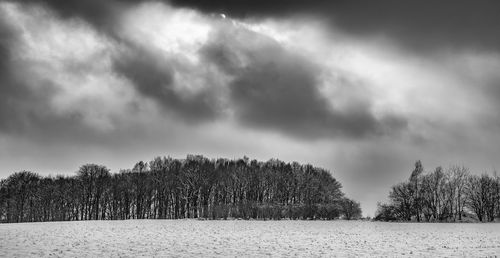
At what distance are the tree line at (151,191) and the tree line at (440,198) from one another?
9571 mm

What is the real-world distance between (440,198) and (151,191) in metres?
72.8

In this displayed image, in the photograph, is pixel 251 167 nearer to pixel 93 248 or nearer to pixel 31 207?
pixel 31 207

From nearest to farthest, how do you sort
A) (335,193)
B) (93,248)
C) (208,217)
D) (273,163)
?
(93,248), (208,217), (335,193), (273,163)

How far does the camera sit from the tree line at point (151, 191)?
103312 millimetres

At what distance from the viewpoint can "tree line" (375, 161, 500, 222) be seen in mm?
89688

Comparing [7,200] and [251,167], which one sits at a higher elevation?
[251,167]

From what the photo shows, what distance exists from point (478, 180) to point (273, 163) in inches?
2406

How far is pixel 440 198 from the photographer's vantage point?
9238 cm

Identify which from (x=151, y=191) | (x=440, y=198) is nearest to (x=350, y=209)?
(x=440, y=198)

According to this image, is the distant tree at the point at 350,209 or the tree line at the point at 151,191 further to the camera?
the tree line at the point at 151,191

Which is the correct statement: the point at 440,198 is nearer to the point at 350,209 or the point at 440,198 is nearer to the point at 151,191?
the point at 350,209

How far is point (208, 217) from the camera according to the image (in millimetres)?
84750

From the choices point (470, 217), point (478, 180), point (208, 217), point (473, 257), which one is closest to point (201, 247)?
point (473, 257)

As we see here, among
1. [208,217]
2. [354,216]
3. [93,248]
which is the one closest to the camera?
[93,248]
